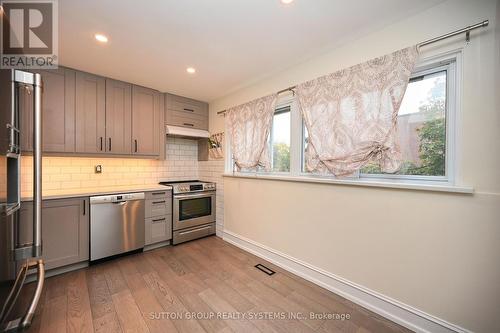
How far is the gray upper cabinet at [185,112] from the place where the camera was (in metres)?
3.27

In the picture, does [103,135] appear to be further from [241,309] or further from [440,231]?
[440,231]

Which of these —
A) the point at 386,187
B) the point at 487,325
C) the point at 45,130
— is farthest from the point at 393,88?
the point at 45,130

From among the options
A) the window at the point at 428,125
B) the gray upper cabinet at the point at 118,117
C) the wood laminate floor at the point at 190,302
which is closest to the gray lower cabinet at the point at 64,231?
the wood laminate floor at the point at 190,302

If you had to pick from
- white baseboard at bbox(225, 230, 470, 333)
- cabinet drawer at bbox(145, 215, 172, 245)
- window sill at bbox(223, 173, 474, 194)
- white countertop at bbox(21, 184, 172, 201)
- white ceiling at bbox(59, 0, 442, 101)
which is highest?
white ceiling at bbox(59, 0, 442, 101)

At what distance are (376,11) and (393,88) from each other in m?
0.58

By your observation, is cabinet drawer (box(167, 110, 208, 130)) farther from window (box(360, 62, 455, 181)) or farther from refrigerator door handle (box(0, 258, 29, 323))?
window (box(360, 62, 455, 181))

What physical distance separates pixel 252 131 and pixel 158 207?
1.73m

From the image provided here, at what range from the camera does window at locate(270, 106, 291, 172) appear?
254 cm

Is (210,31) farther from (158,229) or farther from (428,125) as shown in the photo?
(158,229)

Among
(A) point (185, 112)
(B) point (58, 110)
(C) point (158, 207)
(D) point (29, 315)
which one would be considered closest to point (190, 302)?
(D) point (29, 315)

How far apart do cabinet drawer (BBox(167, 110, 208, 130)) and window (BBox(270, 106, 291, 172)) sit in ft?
4.94

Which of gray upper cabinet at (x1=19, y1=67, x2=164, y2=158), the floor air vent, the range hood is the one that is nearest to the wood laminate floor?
the floor air vent

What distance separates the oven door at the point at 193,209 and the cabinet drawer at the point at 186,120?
118 cm

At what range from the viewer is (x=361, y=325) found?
1575 mm
